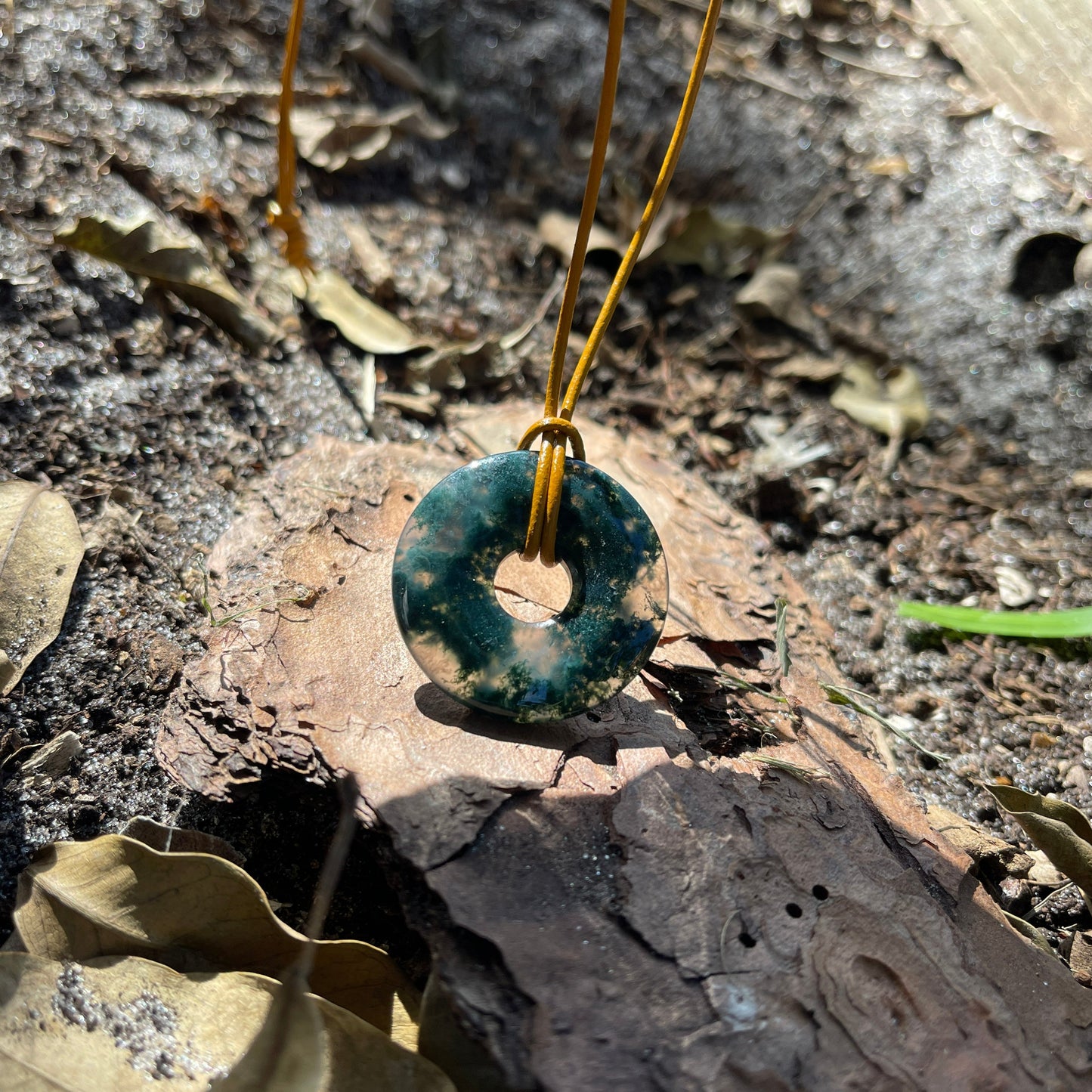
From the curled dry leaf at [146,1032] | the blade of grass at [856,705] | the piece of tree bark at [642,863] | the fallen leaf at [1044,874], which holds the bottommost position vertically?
the curled dry leaf at [146,1032]

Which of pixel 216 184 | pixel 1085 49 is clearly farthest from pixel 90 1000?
pixel 1085 49

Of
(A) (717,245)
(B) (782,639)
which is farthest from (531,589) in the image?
(A) (717,245)

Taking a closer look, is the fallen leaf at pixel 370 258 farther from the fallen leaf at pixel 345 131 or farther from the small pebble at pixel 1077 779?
the small pebble at pixel 1077 779

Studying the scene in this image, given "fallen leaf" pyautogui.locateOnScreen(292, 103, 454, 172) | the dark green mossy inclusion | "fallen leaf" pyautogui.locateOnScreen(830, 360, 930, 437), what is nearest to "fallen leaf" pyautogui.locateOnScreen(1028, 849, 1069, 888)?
the dark green mossy inclusion

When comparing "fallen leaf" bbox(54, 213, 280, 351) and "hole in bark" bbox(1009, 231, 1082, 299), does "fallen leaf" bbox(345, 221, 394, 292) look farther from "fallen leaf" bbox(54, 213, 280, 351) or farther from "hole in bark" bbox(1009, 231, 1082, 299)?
"hole in bark" bbox(1009, 231, 1082, 299)

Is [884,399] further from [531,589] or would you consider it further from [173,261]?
[173,261]

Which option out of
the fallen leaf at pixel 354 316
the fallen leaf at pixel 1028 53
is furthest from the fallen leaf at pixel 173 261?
the fallen leaf at pixel 1028 53

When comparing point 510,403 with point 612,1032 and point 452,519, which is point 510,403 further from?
point 612,1032
